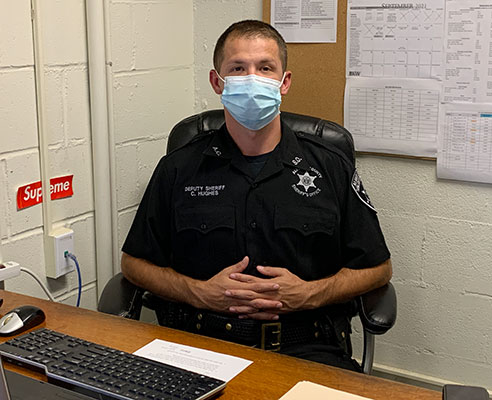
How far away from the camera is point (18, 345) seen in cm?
130

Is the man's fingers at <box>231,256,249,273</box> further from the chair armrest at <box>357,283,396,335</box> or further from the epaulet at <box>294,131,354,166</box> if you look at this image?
the epaulet at <box>294,131,354,166</box>

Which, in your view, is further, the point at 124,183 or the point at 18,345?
the point at 124,183

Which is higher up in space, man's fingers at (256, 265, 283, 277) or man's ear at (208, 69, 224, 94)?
man's ear at (208, 69, 224, 94)

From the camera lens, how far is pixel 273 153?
190cm

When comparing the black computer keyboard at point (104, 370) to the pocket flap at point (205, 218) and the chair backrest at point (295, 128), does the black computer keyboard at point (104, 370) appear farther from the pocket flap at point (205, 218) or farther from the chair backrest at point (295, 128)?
the chair backrest at point (295, 128)

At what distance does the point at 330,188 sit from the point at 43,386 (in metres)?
1.00

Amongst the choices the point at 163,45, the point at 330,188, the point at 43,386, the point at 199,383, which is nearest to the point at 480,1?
the point at 330,188

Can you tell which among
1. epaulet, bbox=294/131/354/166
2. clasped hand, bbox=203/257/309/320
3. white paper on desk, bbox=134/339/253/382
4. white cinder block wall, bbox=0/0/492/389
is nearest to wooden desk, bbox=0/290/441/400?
white paper on desk, bbox=134/339/253/382

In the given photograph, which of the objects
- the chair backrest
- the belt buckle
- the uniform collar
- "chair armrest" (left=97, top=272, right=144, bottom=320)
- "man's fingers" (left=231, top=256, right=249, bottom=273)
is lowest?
the belt buckle

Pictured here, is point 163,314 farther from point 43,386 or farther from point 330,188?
point 43,386

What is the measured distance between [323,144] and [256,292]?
0.51 meters

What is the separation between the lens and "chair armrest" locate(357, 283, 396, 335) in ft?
5.38

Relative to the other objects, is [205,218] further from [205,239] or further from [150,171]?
[150,171]

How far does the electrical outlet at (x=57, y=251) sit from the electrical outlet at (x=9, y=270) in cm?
17
